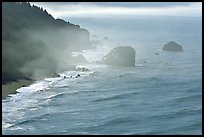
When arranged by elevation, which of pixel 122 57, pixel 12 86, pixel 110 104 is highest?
pixel 122 57

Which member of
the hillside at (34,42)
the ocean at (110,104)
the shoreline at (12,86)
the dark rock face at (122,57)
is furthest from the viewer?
the dark rock face at (122,57)

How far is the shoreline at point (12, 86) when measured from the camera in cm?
7889

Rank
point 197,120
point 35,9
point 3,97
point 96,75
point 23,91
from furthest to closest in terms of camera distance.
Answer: point 35,9 < point 96,75 < point 23,91 < point 3,97 < point 197,120

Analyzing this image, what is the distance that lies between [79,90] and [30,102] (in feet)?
49.4

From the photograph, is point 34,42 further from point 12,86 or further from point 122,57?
point 12,86

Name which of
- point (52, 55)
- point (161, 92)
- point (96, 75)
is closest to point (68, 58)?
point (52, 55)

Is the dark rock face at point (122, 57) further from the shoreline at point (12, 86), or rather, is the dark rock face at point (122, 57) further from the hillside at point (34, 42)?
the shoreline at point (12, 86)

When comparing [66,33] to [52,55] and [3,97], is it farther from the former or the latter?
[3,97]

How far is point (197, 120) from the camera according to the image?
59.8m

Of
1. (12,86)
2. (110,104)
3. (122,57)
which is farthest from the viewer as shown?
(122,57)

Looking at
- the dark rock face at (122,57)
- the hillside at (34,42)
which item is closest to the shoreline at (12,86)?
the hillside at (34,42)

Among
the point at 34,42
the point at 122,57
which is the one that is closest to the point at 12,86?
the point at 34,42

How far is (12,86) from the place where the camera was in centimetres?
8456

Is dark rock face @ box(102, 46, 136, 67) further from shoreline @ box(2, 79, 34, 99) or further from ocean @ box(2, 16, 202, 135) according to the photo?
shoreline @ box(2, 79, 34, 99)
